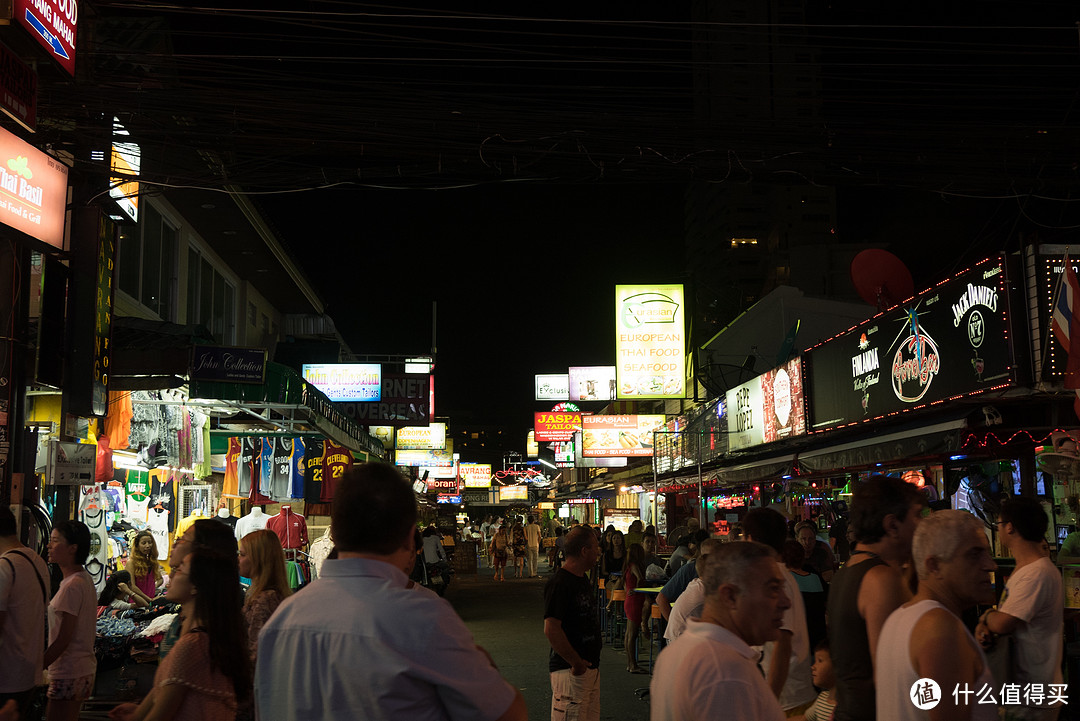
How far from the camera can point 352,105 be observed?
10492 millimetres

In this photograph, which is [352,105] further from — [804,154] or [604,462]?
[604,462]

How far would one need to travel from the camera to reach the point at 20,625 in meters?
5.71

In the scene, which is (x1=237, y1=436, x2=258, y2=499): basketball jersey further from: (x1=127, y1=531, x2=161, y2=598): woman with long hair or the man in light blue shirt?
the man in light blue shirt

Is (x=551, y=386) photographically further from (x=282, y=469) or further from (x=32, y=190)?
(x=32, y=190)

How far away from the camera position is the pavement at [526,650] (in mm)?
10602

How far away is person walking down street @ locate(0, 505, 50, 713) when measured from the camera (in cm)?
565

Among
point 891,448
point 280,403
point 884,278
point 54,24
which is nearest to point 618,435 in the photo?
point 884,278

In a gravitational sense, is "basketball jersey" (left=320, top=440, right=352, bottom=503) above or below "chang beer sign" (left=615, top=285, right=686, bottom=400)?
below

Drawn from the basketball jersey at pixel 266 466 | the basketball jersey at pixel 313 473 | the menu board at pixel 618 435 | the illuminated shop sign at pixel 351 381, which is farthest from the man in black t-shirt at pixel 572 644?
the menu board at pixel 618 435

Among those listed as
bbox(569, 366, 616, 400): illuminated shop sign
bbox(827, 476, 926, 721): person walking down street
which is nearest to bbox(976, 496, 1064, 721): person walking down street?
bbox(827, 476, 926, 721): person walking down street

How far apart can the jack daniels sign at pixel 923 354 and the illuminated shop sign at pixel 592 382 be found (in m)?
26.7

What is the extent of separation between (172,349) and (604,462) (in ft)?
97.1

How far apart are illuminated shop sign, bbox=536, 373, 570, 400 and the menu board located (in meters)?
23.1

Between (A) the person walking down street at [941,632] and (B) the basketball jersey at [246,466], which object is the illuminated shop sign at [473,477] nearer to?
(B) the basketball jersey at [246,466]
